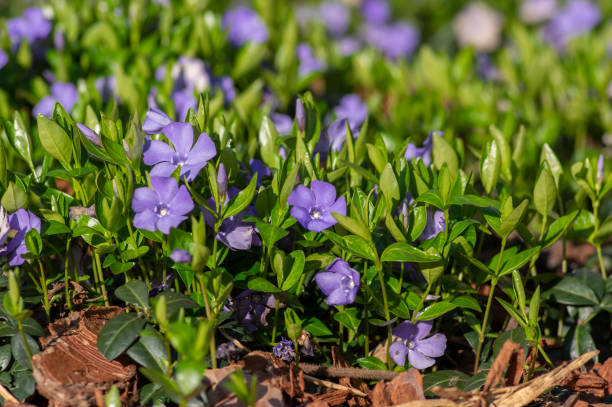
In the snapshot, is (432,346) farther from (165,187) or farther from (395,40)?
(395,40)

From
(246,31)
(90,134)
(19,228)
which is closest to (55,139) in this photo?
(90,134)

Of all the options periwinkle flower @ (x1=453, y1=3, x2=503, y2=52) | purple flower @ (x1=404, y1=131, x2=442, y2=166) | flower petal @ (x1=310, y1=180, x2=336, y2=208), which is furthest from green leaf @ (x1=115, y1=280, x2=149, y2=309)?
periwinkle flower @ (x1=453, y1=3, x2=503, y2=52)

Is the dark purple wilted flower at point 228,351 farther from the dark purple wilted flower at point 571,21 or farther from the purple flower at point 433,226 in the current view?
the dark purple wilted flower at point 571,21

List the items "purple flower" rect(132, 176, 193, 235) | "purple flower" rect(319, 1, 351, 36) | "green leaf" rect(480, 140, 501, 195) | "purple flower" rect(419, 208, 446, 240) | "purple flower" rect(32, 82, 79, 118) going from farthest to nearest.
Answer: "purple flower" rect(319, 1, 351, 36)
"purple flower" rect(32, 82, 79, 118)
"green leaf" rect(480, 140, 501, 195)
"purple flower" rect(419, 208, 446, 240)
"purple flower" rect(132, 176, 193, 235)

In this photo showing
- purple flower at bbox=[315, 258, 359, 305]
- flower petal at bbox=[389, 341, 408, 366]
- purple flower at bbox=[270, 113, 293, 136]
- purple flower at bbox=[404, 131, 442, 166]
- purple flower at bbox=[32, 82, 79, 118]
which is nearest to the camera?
purple flower at bbox=[315, 258, 359, 305]

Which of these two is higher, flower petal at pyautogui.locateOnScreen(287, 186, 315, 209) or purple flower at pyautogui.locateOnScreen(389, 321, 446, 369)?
flower petal at pyautogui.locateOnScreen(287, 186, 315, 209)

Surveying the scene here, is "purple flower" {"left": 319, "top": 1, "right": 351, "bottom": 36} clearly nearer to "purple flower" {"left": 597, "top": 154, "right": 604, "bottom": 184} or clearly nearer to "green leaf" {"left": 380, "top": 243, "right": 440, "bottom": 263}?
"purple flower" {"left": 597, "top": 154, "right": 604, "bottom": 184}

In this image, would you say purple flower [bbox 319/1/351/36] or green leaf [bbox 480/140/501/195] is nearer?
green leaf [bbox 480/140/501/195]

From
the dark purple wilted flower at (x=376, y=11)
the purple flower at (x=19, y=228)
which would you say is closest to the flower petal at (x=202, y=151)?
the purple flower at (x=19, y=228)
